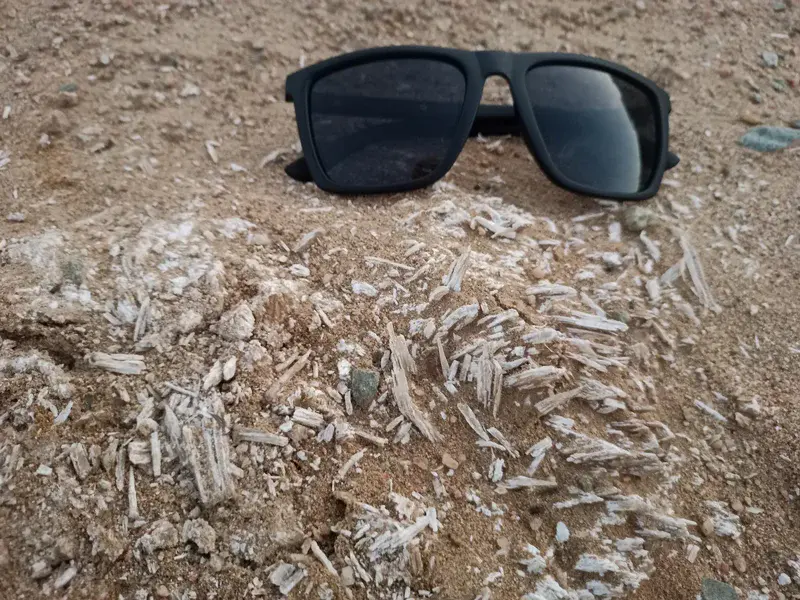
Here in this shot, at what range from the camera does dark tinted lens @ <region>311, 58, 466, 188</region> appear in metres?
1.78

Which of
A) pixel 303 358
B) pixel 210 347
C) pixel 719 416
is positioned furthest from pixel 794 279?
pixel 210 347

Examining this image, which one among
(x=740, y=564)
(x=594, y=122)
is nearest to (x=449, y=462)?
(x=740, y=564)

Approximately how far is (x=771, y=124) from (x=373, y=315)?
1.47 metres

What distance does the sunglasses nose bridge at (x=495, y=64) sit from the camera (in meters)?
1.88

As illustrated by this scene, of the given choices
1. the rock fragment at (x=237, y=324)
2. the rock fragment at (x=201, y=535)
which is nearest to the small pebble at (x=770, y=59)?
the rock fragment at (x=237, y=324)

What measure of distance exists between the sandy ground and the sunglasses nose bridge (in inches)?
8.5

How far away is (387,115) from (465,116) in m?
0.22

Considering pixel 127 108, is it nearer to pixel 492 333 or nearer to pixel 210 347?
pixel 210 347

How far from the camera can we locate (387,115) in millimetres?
1851

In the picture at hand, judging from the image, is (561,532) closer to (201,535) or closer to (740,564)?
(740,564)

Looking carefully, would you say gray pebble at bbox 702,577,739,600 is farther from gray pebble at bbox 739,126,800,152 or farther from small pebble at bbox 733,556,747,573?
gray pebble at bbox 739,126,800,152

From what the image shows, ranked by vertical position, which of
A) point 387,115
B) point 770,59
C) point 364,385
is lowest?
point 364,385

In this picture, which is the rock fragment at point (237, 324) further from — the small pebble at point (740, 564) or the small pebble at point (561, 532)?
the small pebble at point (740, 564)

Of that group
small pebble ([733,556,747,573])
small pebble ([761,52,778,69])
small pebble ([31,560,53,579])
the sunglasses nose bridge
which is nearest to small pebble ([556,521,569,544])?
small pebble ([733,556,747,573])
